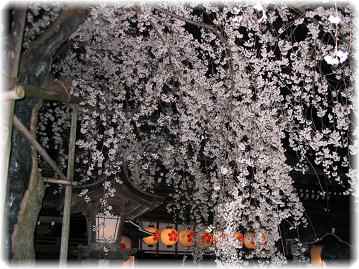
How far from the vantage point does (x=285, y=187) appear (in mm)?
7184

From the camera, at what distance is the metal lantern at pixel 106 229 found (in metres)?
7.11

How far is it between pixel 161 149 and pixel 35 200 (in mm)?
4643

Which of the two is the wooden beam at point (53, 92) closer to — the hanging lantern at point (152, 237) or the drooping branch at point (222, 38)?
the drooping branch at point (222, 38)

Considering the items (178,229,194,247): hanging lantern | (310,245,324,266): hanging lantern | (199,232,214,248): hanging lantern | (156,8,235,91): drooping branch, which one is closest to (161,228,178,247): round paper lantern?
(178,229,194,247): hanging lantern

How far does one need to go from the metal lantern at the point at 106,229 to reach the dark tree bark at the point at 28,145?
8.88 feet

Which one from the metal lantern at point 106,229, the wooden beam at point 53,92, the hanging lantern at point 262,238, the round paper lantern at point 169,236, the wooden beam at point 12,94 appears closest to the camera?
the wooden beam at point 12,94

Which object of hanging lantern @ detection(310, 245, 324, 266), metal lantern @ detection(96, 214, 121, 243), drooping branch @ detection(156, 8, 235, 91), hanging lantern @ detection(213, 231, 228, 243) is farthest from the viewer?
hanging lantern @ detection(310, 245, 324, 266)

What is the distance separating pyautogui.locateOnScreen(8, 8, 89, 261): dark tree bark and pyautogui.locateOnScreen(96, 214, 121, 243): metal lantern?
2.71m

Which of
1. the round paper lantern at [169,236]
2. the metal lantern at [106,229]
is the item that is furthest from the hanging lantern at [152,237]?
the metal lantern at [106,229]

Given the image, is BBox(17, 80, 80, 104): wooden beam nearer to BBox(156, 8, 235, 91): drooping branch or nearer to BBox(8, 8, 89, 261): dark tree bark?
BBox(8, 8, 89, 261): dark tree bark

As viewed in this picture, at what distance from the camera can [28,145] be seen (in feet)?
14.5

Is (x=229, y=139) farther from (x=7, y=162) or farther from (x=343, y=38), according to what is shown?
(x=7, y=162)

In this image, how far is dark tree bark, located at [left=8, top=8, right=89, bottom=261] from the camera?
4227 mm

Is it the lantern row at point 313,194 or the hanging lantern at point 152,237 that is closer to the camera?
the hanging lantern at point 152,237
